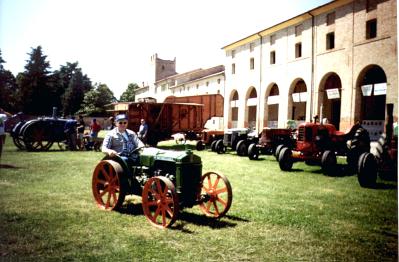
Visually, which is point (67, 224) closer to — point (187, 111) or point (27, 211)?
point (27, 211)

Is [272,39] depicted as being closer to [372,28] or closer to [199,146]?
[199,146]

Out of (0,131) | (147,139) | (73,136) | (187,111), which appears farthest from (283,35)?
(0,131)

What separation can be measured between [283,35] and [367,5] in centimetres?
1879

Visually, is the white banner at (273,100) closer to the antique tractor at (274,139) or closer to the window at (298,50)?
the window at (298,50)

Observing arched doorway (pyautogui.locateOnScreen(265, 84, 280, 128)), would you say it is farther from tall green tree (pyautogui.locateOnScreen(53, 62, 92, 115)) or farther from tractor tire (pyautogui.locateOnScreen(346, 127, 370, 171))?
tall green tree (pyautogui.locateOnScreen(53, 62, 92, 115))

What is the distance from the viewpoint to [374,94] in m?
4.13

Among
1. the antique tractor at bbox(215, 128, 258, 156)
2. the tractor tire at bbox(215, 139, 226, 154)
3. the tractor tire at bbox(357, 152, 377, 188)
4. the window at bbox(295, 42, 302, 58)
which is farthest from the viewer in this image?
the window at bbox(295, 42, 302, 58)

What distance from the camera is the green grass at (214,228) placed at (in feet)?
10.3

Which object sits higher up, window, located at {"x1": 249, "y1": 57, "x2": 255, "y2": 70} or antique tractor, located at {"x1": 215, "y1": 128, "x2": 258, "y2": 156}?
window, located at {"x1": 249, "y1": 57, "x2": 255, "y2": 70}

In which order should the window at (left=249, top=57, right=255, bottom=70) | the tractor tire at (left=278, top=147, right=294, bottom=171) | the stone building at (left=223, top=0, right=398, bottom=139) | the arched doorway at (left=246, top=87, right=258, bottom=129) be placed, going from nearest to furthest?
the tractor tire at (left=278, top=147, right=294, bottom=171)
the stone building at (left=223, top=0, right=398, bottom=139)
the window at (left=249, top=57, right=255, bottom=70)
the arched doorway at (left=246, top=87, right=258, bottom=129)

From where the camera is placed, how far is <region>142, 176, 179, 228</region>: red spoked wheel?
3.88 meters

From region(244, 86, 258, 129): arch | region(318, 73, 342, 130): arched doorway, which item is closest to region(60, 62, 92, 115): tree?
region(318, 73, 342, 130): arched doorway

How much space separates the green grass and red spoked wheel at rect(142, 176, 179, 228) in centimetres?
14

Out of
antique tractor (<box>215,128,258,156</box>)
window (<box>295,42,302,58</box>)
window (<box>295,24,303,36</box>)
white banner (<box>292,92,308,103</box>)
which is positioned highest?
window (<box>295,24,303,36</box>)
